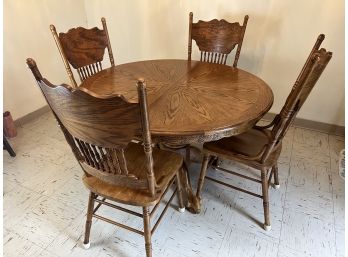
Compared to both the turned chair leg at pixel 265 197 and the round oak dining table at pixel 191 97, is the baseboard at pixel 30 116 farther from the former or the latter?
the turned chair leg at pixel 265 197

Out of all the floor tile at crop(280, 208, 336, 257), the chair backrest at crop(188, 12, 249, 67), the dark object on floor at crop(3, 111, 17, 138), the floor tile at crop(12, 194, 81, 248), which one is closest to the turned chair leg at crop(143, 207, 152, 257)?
the floor tile at crop(12, 194, 81, 248)

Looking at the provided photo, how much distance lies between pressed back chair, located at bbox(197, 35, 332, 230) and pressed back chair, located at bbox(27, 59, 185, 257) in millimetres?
326

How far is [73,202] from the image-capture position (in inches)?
68.2

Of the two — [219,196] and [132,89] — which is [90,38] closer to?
[132,89]

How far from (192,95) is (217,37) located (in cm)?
93

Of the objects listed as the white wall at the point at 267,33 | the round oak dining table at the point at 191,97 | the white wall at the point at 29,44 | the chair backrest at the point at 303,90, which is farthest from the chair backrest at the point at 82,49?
the chair backrest at the point at 303,90

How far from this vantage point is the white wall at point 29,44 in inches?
93.8

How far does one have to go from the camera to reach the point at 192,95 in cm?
141

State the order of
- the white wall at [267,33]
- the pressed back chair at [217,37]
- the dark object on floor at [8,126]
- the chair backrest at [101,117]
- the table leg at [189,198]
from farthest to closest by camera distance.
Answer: the dark object on floor at [8,126] < the white wall at [267,33] < the pressed back chair at [217,37] < the table leg at [189,198] < the chair backrest at [101,117]

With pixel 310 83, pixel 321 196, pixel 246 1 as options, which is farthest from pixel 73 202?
pixel 246 1

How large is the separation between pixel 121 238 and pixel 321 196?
1399 millimetres

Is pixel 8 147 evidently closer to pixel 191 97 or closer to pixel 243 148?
pixel 191 97

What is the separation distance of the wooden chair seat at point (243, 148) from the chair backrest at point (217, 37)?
2.55ft

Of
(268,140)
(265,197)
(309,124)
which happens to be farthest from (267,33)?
(265,197)
